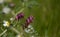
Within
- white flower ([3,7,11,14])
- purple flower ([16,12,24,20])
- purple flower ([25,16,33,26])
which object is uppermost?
white flower ([3,7,11,14])

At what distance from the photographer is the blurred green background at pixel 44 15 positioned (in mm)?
2137

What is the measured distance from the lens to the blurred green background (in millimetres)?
2137

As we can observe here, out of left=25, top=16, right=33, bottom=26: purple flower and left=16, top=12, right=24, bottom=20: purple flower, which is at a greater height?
left=16, top=12, right=24, bottom=20: purple flower

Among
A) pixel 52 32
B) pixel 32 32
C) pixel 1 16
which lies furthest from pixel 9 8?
pixel 52 32

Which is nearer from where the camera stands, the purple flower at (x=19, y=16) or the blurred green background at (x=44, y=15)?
the purple flower at (x=19, y=16)

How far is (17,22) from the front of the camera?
6.64 feet

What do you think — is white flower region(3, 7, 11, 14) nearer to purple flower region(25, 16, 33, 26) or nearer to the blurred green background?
the blurred green background

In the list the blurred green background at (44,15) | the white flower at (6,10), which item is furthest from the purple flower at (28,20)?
the white flower at (6,10)

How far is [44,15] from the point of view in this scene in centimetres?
227

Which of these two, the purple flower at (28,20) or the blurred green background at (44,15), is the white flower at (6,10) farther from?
the purple flower at (28,20)

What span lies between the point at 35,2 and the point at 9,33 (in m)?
0.48

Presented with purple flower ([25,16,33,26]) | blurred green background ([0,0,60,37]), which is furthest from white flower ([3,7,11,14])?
purple flower ([25,16,33,26])

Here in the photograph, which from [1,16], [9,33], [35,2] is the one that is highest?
[35,2]

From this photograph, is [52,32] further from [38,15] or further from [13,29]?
[13,29]
